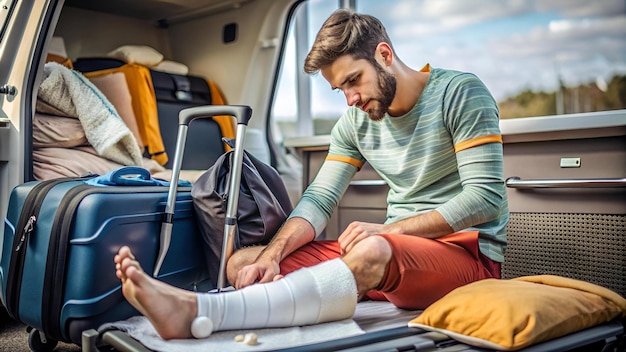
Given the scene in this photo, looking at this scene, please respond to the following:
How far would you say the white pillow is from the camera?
9.34ft

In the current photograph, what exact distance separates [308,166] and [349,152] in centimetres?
76

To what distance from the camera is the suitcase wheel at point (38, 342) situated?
5.96 ft

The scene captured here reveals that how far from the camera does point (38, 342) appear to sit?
183cm

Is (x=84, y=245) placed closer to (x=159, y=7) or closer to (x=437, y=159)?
(x=437, y=159)

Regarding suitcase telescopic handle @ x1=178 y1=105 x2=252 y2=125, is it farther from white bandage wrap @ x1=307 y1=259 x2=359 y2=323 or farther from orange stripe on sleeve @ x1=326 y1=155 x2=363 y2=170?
white bandage wrap @ x1=307 y1=259 x2=359 y2=323

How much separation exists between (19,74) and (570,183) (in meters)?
1.82

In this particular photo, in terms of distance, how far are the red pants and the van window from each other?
17.1ft

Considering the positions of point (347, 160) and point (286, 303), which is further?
point (347, 160)

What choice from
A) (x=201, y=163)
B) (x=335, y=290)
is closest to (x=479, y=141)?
(x=335, y=290)

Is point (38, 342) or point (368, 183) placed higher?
point (368, 183)

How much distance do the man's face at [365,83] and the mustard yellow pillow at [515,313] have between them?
57 cm

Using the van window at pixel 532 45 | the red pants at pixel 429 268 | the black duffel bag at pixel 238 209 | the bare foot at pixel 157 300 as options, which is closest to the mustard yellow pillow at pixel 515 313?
the red pants at pixel 429 268

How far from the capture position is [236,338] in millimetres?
1302

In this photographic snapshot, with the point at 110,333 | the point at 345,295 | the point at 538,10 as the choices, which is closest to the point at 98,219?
the point at 110,333
